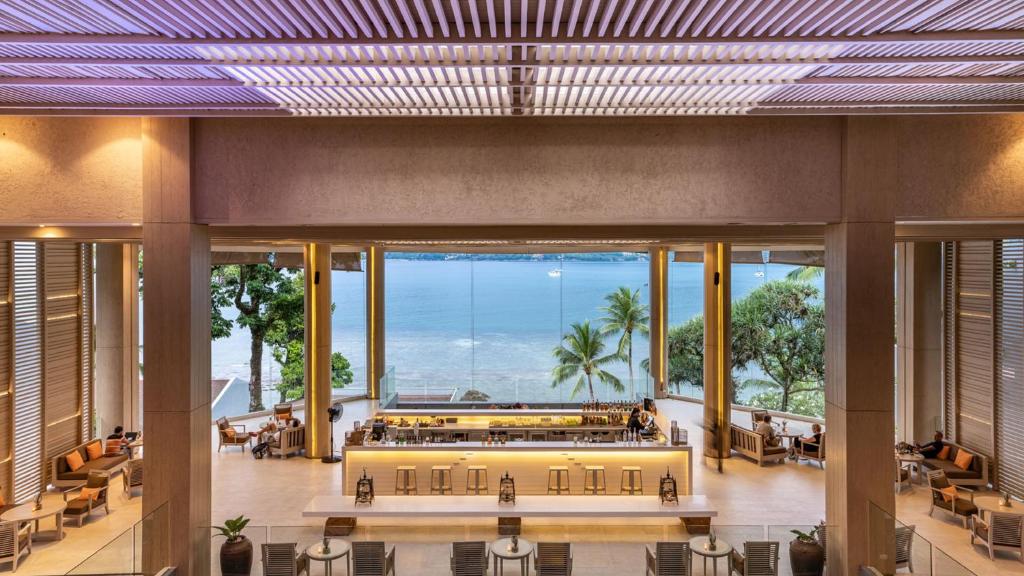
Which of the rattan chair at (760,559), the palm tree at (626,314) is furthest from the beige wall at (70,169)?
the palm tree at (626,314)

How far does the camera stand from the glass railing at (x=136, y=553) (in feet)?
23.3

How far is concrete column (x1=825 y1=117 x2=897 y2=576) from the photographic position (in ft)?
24.6

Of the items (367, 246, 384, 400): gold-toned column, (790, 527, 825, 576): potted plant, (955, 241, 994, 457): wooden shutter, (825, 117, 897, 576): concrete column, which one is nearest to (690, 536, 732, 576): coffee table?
(790, 527, 825, 576): potted plant

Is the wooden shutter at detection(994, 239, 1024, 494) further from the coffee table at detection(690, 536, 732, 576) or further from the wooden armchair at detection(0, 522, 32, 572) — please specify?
the wooden armchair at detection(0, 522, 32, 572)

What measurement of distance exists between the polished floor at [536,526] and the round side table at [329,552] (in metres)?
0.41

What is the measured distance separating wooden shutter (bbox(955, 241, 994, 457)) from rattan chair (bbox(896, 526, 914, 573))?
6131mm

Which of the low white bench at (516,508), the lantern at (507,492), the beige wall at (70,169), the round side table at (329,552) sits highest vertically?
the beige wall at (70,169)

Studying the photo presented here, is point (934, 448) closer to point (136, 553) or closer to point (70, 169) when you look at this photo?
point (136, 553)

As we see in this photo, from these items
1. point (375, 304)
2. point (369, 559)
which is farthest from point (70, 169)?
point (375, 304)

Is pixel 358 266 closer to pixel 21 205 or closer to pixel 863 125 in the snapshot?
pixel 21 205

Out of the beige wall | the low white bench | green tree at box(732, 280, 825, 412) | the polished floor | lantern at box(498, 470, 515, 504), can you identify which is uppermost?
the beige wall

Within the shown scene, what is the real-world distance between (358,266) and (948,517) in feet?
51.1

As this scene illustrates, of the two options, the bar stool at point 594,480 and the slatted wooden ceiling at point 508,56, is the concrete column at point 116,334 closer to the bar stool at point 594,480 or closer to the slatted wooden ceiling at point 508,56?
the slatted wooden ceiling at point 508,56

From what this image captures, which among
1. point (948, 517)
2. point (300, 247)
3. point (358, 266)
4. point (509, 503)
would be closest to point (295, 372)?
point (358, 266)
